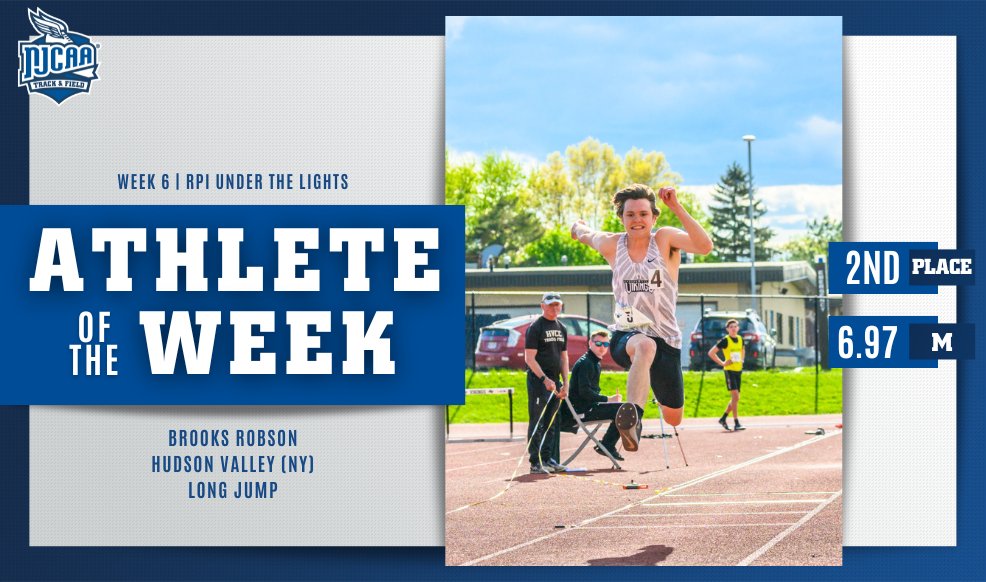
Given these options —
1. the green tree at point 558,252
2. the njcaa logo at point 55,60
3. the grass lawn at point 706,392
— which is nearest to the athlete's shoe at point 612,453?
the grass lawn at point 706,392

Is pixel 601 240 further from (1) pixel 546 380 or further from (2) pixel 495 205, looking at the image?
(1) pixel 546 380

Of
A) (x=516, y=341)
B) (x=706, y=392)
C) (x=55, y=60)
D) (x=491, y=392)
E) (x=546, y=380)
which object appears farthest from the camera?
(x=706, y=392)

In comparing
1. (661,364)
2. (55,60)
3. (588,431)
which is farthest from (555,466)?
(55,60)

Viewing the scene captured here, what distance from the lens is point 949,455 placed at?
10.0 meters

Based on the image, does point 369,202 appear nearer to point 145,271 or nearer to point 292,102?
point 292,102

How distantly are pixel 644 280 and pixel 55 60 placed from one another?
4.52 m

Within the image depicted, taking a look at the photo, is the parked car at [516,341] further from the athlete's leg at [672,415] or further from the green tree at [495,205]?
the green tree at [495,205]

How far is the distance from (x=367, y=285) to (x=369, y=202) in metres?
0.59

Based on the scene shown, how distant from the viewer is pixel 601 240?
34.1 ft

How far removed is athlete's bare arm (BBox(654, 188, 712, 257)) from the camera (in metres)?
10.2

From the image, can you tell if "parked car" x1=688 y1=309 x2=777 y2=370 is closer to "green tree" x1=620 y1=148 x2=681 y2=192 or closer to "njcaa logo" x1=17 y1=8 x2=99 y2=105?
"green tree" x1=620 y1=148 x2=681 y2=192

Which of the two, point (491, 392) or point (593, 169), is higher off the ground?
point (593, 169)

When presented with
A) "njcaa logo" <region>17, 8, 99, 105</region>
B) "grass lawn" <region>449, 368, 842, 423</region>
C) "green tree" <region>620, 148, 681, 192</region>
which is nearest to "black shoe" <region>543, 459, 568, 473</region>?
"grass lawn" <region>449, 368, 842, 423</region>

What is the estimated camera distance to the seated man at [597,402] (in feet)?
34.2
